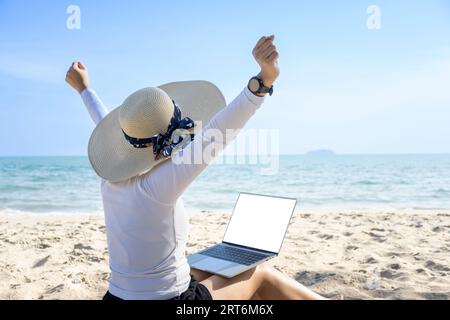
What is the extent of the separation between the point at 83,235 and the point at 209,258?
334 centimetres

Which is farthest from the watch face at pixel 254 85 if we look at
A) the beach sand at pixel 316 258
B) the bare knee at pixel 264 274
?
the beach sand at pixel 316 258

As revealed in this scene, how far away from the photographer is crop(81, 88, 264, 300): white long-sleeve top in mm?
1418

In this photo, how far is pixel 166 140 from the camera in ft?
5.05

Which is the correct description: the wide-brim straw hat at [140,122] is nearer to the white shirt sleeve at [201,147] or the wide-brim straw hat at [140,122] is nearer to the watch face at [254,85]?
the white shirt sleeve at [201,147]

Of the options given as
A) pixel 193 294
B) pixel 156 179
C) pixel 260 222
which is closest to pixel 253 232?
pixel 260 222

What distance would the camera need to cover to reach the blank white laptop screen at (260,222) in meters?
2.46

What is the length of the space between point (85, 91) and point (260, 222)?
116 cm

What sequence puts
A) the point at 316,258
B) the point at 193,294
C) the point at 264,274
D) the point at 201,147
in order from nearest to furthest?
the point at 201,147 < the point at 193,294 < the point at 264,274 < the point at 316,258

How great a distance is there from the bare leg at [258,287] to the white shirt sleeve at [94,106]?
941 mm

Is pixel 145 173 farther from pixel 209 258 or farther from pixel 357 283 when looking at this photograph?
pixel 357 283

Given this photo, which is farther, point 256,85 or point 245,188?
point 245,188

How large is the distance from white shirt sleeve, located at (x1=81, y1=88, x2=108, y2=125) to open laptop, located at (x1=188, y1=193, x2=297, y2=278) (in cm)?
83

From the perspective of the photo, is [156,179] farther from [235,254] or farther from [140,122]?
[235,254]

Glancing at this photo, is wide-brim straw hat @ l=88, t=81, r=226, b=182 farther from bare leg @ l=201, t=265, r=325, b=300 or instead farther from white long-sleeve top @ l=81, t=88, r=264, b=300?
bare leg @ l=201, t=265, r=325, b=300
